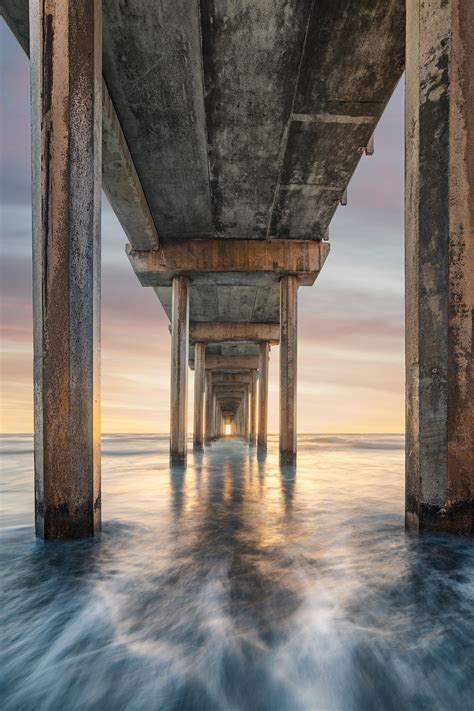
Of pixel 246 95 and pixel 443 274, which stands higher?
pixel 246 95

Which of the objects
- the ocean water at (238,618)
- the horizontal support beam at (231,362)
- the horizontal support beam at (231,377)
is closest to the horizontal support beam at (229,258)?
the ocean water at (238,618)

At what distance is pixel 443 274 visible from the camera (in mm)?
4070

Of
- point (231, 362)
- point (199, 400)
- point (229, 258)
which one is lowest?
point (199, 400)

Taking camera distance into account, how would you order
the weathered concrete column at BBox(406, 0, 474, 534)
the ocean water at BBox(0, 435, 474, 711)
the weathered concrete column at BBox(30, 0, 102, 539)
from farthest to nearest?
1. the weathered concrete column at BBox(406, 0, 474, 534)
2. the weathered concrete column at BBox(30, 0, 102, 539)
3. the ocean water at BBox(0, 435, 474, 711)

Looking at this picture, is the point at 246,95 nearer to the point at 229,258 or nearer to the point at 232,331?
the point at 229,258

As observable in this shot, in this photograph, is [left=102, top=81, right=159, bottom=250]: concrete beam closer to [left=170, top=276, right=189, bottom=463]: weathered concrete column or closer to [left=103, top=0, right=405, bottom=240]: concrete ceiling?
[left=103, top=0, right=405, bottom=240]: concrete ceiling

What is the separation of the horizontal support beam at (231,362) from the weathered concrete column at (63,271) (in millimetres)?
23880

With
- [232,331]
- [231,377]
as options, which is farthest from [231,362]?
[232,331]

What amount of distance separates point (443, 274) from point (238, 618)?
324 cm

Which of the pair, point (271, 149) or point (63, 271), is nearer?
point (63, 271)

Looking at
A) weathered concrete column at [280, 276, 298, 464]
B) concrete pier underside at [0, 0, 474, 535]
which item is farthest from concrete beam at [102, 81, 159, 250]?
weathered concrete column at [280, 276, 298, 464]

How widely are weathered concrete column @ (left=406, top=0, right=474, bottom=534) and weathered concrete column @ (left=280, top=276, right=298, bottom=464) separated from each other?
8174 mm

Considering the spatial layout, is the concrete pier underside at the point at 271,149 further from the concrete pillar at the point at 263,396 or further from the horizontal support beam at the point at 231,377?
the horizontal support beam at the point at 231,377

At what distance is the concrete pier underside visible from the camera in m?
4.08
